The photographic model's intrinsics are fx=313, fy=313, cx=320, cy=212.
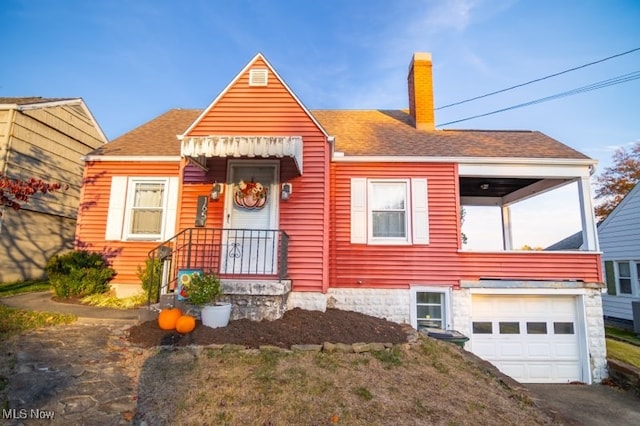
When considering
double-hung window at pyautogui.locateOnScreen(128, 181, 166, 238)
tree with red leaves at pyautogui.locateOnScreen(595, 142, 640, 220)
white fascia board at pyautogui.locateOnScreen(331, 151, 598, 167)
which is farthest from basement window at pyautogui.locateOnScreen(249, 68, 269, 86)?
tree with red leaves at pyautogui.locateOnScreen(595, 142, 640, 220)

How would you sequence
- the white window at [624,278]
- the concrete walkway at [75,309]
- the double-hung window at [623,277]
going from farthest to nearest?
the white window at [624,278], the double-hung window at [623,277], the concrete walkway at [75,309]

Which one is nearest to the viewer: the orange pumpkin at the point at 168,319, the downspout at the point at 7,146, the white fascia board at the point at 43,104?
the orange pumpkin at the point at 168,319

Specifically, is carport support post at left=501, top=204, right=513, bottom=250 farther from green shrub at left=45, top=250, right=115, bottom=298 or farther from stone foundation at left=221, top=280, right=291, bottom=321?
green shrub at left=45, top=250, right=115, bottom=298

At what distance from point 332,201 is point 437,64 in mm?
6758

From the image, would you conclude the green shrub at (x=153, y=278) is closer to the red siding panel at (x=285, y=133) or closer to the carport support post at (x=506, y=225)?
the red siding panel at (x=285, y=133)

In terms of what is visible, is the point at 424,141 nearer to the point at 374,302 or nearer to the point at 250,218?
the point at 374,302

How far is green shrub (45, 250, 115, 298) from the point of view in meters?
7.64

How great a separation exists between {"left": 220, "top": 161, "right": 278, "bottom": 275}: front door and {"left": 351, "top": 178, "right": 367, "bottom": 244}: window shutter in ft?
6.88

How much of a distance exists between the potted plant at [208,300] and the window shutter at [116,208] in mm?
4692

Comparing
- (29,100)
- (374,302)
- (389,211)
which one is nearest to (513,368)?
(374,302)

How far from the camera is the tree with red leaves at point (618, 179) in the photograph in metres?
20.9

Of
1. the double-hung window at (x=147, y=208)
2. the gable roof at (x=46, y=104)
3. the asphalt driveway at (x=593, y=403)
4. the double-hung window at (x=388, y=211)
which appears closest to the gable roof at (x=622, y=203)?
the asphalt driveway at (x=593, y=403)

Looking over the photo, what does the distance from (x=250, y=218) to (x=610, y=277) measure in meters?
15.3

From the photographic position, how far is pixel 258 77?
7.35 m
